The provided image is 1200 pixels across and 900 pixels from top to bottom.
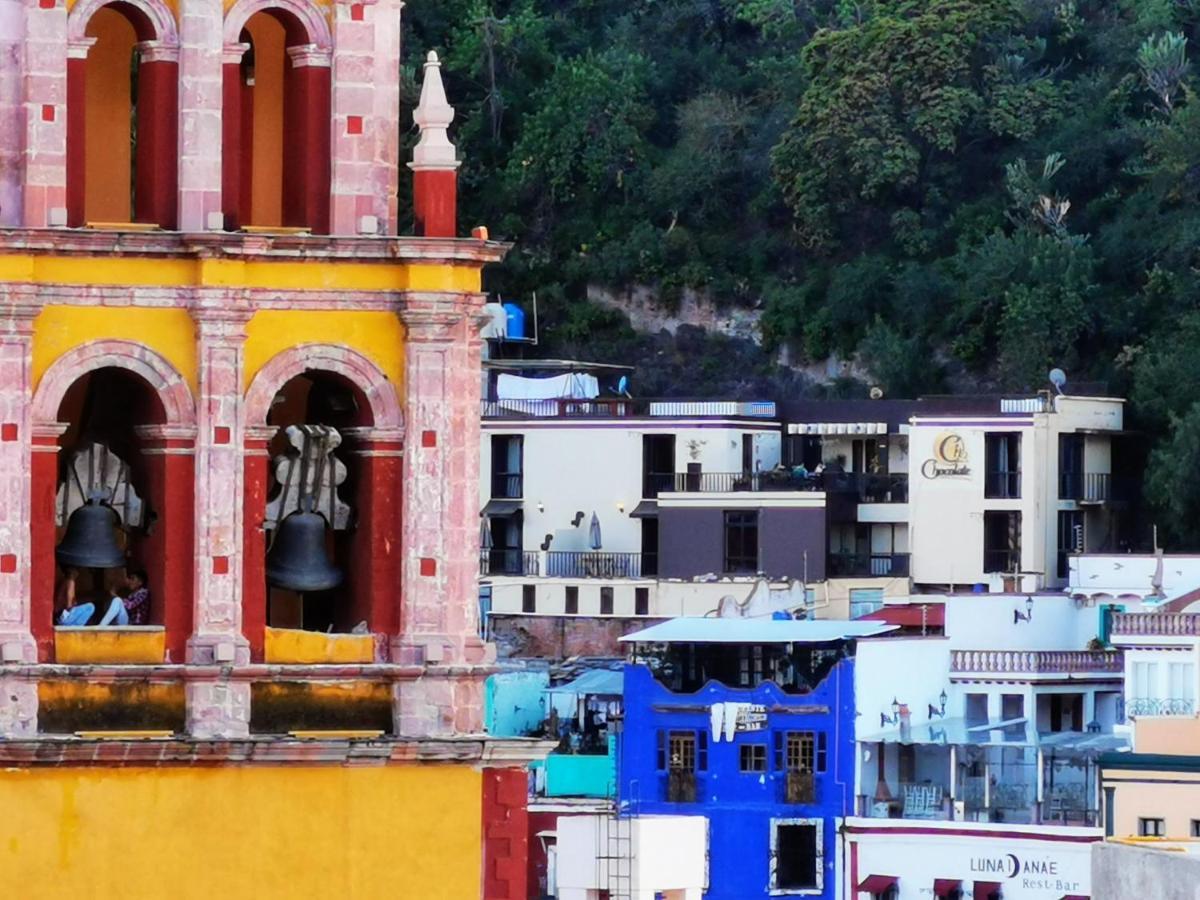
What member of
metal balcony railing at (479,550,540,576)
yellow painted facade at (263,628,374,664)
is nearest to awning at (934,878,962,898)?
metal balcony railing at (479,550,540,576)

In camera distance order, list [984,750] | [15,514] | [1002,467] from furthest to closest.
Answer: [1002,467] < [984,750] < [15,514]

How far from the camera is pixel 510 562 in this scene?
110m

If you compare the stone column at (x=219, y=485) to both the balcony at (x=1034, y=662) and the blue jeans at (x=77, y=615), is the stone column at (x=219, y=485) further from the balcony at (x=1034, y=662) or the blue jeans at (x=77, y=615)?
the balcony at (x=1034, y=662)

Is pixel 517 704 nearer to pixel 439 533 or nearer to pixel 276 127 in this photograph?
pixel 276 127

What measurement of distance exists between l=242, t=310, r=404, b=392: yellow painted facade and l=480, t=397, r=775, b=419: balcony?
7236 cm

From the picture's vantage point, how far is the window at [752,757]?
90938 millimetres

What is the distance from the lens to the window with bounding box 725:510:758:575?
106750mm

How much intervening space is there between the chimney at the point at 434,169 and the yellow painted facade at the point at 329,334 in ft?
2.36

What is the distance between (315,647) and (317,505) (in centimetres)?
116

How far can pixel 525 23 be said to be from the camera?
12525 centimetres

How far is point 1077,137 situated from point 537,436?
14.7 metres

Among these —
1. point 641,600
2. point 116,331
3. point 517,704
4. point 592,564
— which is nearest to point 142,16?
point 116,331

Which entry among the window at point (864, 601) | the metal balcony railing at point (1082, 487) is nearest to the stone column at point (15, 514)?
the window at point (864, 601)

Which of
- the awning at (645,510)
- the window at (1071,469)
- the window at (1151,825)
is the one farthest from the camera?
the awning at (645,510)
